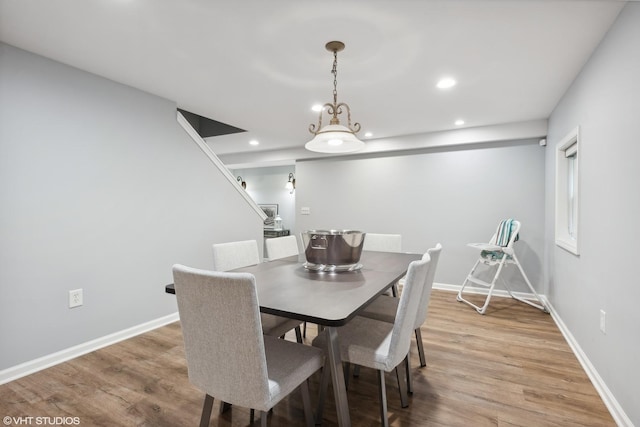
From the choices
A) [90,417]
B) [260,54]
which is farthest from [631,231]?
[90,417]

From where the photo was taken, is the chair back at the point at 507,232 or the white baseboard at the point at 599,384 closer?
the white baseboard at the point at 599,384

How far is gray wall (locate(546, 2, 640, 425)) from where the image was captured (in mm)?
1520

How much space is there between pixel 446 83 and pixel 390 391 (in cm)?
235

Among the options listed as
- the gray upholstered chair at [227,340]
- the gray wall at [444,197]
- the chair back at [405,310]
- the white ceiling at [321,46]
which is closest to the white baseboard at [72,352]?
the gray upholstered chair at [227,340]

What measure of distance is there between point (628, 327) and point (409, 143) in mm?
3277

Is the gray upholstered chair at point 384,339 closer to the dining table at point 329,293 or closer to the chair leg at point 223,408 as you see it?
the dining table at point 329,293

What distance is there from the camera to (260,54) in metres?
2.15

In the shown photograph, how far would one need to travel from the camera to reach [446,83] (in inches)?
103

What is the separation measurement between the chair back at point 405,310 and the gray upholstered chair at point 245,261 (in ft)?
2.24

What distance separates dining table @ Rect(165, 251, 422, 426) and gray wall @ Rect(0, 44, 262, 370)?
141 cm

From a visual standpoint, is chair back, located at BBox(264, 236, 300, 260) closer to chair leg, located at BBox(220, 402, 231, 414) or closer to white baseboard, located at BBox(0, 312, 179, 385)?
chair leg, located at BBox(220, 402, 231, 414)

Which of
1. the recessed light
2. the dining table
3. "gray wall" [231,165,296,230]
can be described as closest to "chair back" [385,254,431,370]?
the dining table

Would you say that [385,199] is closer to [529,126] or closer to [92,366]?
[529,126]

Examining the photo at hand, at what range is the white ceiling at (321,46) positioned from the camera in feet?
5.45
